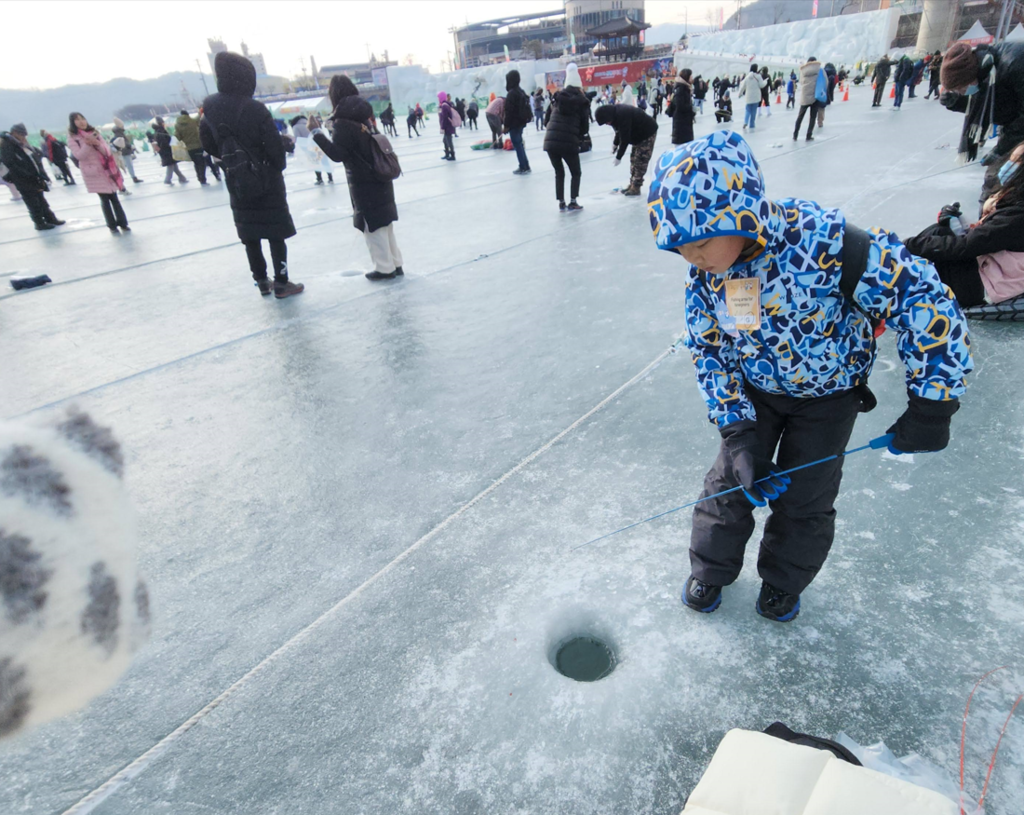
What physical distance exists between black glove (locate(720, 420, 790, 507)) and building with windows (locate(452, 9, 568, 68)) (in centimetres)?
10863

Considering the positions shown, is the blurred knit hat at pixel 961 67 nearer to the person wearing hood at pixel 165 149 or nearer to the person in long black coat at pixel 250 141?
the person in long black coat at pixel 250 141

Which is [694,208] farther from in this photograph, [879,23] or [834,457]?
[879,23]

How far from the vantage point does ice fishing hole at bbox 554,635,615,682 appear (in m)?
1.68

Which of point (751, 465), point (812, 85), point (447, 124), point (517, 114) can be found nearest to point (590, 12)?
point (447, 124)

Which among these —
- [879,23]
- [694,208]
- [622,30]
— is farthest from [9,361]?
[622,30]

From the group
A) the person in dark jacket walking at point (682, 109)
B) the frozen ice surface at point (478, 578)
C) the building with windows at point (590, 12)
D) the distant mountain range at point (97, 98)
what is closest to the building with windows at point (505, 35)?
the building with windows at point (590, 12)

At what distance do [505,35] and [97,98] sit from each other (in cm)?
11243

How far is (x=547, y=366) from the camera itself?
11.4 feet

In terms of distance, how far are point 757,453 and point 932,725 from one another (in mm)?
756

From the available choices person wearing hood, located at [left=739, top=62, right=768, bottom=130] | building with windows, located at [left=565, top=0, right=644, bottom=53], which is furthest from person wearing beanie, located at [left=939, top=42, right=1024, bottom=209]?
building with windows, located at [left=565, top=0, right=644, bottom=53]

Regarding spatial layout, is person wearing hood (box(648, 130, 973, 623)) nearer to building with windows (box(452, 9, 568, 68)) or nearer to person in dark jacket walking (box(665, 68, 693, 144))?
person in dark jacket walking (box(665, 68, 693, 144))

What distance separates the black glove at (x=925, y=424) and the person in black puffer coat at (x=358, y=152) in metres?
4.39

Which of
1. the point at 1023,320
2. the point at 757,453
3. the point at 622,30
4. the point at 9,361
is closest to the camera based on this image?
the point at 757,453

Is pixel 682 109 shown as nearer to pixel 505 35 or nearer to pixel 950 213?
pixel 950 213
